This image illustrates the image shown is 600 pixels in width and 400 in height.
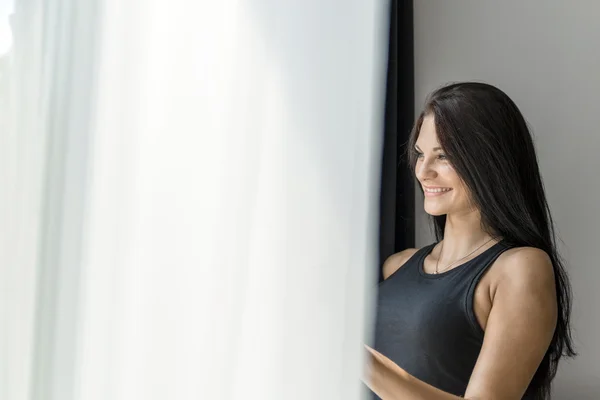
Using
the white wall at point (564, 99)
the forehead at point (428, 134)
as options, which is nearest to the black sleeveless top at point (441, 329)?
the forehead at point (428, 134)

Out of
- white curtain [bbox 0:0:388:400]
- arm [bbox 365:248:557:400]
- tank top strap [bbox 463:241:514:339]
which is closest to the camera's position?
white curtain [bbox 0:0:388:400]

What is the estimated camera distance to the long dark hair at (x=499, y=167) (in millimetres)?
1095

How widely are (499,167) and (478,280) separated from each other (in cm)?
19

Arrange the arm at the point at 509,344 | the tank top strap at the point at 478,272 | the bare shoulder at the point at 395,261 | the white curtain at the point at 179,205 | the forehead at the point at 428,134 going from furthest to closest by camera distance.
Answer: the bare shoulder at the point at 395,261 < the forehead at the point at 428,134 < the tank top strap at the point at 478,272 < the arm at the point at 509,344 < the white curtain at the point at 179,205

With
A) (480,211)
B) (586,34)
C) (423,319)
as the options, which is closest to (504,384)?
(423,319)

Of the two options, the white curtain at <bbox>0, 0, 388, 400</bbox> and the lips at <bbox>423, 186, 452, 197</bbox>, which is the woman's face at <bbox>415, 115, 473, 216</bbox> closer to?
the lips at <bbox>423, 186, 452, 197</bbox>

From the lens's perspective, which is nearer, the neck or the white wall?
the neck

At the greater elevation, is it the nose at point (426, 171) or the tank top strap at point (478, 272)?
the nose at point (426, 171)

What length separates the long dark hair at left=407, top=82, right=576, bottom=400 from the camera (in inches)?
43.1

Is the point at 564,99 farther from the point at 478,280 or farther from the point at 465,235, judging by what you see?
the point at 478,280

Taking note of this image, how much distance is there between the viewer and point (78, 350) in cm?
71

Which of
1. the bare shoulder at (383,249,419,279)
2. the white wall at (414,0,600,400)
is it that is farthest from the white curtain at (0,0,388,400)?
the white wall at (414,0,600,400)

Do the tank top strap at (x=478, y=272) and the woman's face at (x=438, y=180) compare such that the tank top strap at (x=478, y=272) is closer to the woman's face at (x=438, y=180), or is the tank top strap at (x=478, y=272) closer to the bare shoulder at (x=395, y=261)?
the woman's face at (x=438, y=180)

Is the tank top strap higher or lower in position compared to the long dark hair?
lower
